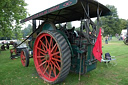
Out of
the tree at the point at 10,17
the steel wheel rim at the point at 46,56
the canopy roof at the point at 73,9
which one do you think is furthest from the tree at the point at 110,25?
the steel wheel rim at the point at 46,56

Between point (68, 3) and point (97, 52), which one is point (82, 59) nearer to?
point (97, 52)

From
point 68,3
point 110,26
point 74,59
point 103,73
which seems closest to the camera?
point 68,3

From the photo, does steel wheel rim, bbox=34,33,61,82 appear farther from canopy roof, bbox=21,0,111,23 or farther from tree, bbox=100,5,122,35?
tree, bbox=100,5,122,35

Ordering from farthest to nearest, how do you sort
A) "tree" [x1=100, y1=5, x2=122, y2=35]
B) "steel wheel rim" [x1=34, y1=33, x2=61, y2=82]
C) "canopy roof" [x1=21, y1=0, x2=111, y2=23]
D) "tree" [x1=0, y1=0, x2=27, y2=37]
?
"tree" [x1=100, y1=5, x2=122, y2=35] → "tree" [x1=0, y1=0, x2=27, y2=37] → "steel wheel rim" [x1=34, y1=33, x2=61, y2=82] → "canopy roof" [x1=21, y1=0, x2=111, y2=23]

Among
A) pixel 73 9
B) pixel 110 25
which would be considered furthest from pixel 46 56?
pixel 110 25

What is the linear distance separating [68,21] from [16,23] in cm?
662

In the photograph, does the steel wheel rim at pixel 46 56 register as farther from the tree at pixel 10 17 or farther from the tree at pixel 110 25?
the tree at pixel 110 25

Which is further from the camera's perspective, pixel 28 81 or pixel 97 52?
pixel 28 81

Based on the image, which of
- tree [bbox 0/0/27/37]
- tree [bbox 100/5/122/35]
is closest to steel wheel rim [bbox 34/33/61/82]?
tree [bbox 0/0/27/37]

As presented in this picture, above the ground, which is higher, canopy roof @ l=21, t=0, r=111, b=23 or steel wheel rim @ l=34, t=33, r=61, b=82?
canopy roof @ l=21, t=0, r=111, b=23

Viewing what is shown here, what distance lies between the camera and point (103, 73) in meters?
3.94

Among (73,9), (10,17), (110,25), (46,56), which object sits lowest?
(46,56)

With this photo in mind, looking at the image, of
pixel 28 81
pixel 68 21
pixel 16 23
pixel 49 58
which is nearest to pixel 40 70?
pixel 28 81

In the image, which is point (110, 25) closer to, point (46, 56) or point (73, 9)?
point (73, 9)
